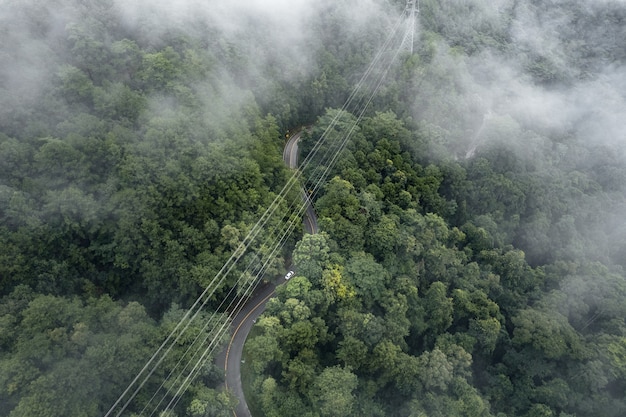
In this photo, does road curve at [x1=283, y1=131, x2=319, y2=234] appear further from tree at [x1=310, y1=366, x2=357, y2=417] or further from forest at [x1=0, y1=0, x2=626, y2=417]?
tree at [x1=310, y1=366, x2=357, y2=417]

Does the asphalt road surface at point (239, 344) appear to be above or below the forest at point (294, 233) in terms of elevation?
below

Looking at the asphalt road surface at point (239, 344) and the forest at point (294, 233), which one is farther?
the asphalt road surface at point (239, 344)

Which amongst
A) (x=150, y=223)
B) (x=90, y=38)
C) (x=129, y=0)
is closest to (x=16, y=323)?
(x=150, y=223)

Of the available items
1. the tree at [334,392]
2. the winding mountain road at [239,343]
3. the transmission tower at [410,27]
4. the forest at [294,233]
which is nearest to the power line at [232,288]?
the forest at [294,233]

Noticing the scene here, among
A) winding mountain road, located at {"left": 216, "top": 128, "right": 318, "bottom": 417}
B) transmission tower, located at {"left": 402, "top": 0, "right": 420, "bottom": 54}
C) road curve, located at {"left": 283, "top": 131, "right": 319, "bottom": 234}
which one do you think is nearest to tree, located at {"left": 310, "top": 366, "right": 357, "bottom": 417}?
winding mountain road, located at {"left": 216, "top": 128, "right": 318, "bottom": 417}

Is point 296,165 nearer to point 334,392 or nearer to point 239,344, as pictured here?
point 239,344

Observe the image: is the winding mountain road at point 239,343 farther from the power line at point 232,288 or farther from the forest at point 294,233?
the forest at point 294,233

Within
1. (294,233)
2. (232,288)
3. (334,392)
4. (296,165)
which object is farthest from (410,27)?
(334,392)

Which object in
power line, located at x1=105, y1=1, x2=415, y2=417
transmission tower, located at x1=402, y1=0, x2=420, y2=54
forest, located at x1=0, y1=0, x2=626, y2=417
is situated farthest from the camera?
transmission tower, located at x1=402, y1=0, x2=420, y2=54
